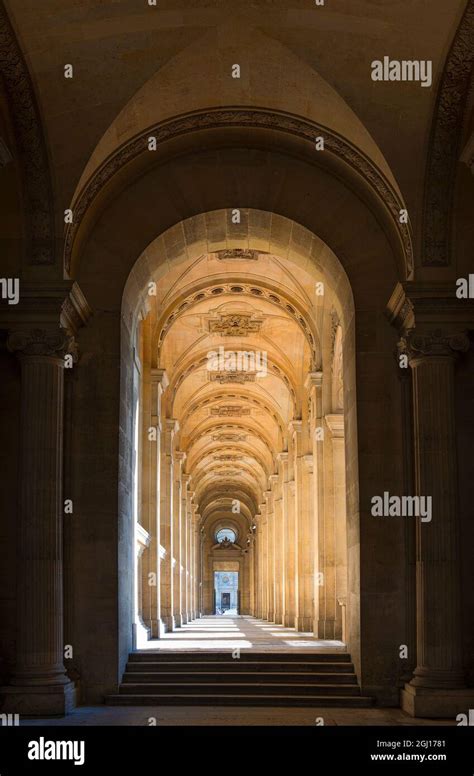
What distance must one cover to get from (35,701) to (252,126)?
901 cm

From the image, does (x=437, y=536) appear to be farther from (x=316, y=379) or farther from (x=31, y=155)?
(x=316, y=379)

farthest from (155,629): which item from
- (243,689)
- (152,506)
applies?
(243,689)

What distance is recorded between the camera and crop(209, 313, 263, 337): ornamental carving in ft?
98.5

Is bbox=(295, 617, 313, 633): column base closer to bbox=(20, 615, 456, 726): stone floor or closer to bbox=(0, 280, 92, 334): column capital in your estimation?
bbox=(20, 615, 456, 726): stone floor

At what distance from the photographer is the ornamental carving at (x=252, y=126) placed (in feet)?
50.4

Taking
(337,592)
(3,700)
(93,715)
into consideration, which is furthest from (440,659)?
(337,592)

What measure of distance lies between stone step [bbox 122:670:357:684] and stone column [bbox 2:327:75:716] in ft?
5.41

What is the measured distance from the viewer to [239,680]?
15.7 meters

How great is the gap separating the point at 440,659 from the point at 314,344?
12.7 metres

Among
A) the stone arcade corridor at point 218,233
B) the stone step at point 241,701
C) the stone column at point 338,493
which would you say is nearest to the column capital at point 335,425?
the stone column at point 338,493

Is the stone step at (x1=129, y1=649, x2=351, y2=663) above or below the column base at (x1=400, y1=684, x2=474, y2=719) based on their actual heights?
above

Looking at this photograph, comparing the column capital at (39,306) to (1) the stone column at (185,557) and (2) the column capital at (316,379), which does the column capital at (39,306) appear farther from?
(1) the stone column at (185,557)

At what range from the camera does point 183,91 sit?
15.2 metres

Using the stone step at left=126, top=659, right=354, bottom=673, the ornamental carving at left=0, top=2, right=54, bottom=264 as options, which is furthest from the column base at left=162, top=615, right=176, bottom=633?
the ornamental carving at left=0, top=2, right=54, bottom=264
